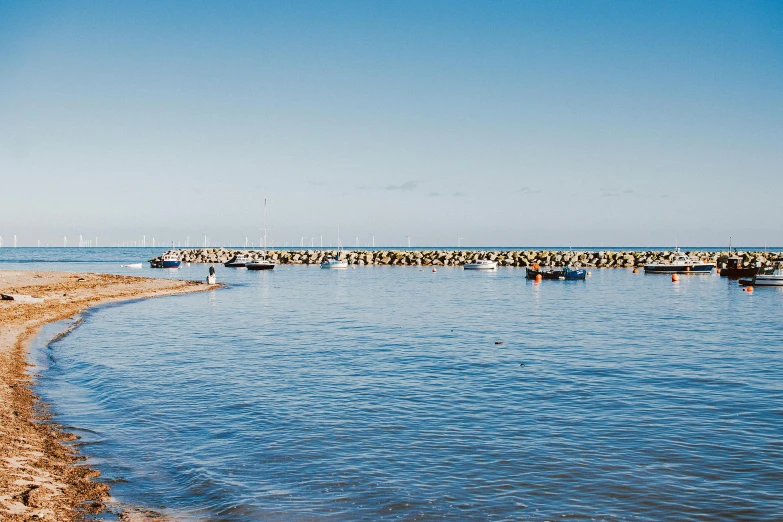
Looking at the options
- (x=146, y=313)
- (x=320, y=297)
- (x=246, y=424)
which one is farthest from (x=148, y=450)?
(x=320, y=297)

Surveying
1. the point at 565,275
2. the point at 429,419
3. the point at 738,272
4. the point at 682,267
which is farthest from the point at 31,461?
the point at 682,267

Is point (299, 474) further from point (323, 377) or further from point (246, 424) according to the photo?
point (323, 377)

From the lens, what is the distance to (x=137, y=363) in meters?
23.4

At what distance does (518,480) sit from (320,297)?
154 ft

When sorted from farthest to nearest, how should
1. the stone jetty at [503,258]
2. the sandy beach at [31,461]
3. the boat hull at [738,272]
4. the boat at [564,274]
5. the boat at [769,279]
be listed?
the stone jetty at [503,258] → the boat hull at [738,272] → the boat at [564,274] → the boat at [769,279] → the sandy beach at [31,461]

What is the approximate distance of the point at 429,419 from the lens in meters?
15.3

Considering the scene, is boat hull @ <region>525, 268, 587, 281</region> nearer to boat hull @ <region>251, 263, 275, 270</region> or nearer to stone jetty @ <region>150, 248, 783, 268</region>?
stone jetty @ <region>150, 248, 783, 268</region>

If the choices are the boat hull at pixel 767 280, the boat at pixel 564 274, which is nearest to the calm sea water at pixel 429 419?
the boat hull at pixel 767 280

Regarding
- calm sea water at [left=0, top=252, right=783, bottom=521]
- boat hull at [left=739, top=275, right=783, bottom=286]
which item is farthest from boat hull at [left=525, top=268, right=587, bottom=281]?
calm sea water at [left=0, top=252, right=783, bottom=521]

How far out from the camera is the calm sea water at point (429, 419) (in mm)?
10359

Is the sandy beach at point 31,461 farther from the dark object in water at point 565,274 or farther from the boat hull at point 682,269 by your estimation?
the boat hull at point 682,269

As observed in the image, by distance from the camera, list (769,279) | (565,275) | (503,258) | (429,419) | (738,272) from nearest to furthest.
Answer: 1. (429,419)
2. (769,279)
3. (565,275)
4. (738,272)
5. (503,258)

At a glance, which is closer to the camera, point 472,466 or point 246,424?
point 472,466

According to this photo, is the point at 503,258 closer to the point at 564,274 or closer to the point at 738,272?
the point at 564,274
